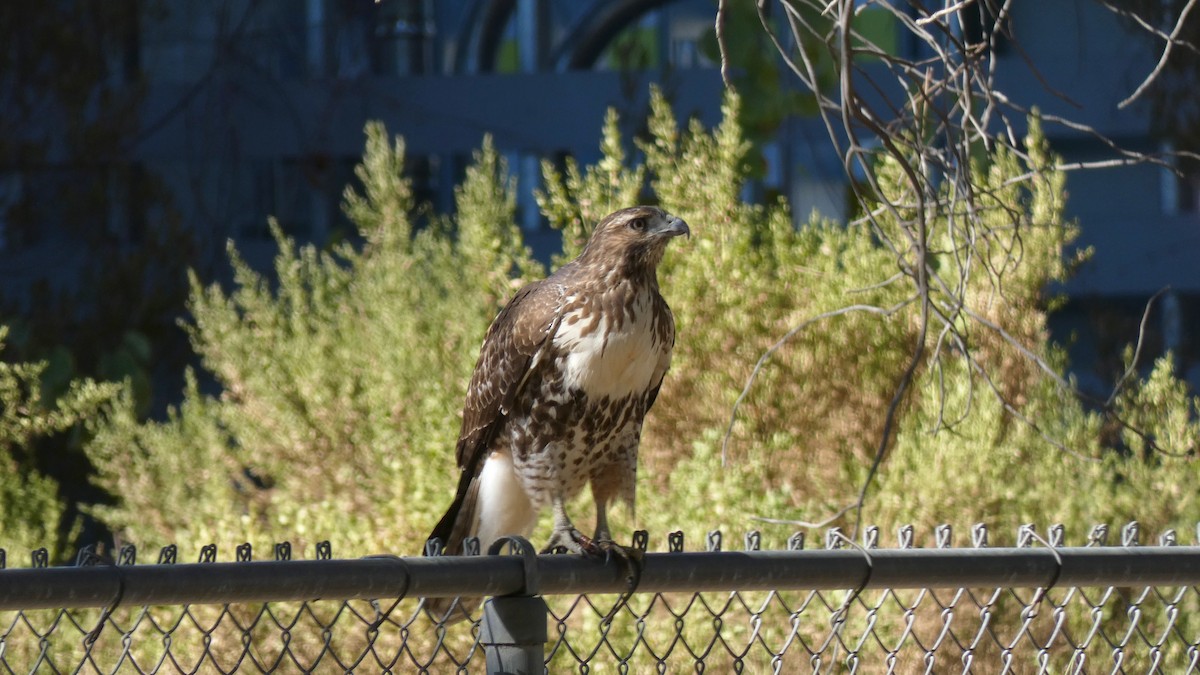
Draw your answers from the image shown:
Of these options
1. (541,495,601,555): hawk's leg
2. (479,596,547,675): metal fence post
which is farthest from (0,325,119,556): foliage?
(479,596,547,675): metal fence post

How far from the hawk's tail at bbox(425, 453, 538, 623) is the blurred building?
17.5 ft

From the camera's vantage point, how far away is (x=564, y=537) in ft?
9.50

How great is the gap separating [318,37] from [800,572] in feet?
25.7

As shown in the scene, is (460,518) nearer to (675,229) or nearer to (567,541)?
(567,541)

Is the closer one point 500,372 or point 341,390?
point 500,372

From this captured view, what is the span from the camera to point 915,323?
483 cm

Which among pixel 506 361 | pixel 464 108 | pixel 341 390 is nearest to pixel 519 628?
pixel 506 361

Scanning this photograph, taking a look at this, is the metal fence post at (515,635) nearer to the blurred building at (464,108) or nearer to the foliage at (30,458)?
the foliage at (30,458)

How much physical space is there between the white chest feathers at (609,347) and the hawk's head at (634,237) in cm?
9

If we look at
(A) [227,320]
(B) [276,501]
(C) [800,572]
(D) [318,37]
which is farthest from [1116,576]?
(D) [318,37]

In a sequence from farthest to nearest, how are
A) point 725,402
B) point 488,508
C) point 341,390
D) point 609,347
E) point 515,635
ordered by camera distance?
1. point 341,390
2. point 725,402
3. point 488,508
4. point 609,347
5. point 515,635

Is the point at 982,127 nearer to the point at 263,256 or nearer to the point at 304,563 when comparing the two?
the point at 304,563

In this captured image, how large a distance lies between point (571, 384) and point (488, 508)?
398mm

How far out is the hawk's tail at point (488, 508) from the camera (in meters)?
3.16
